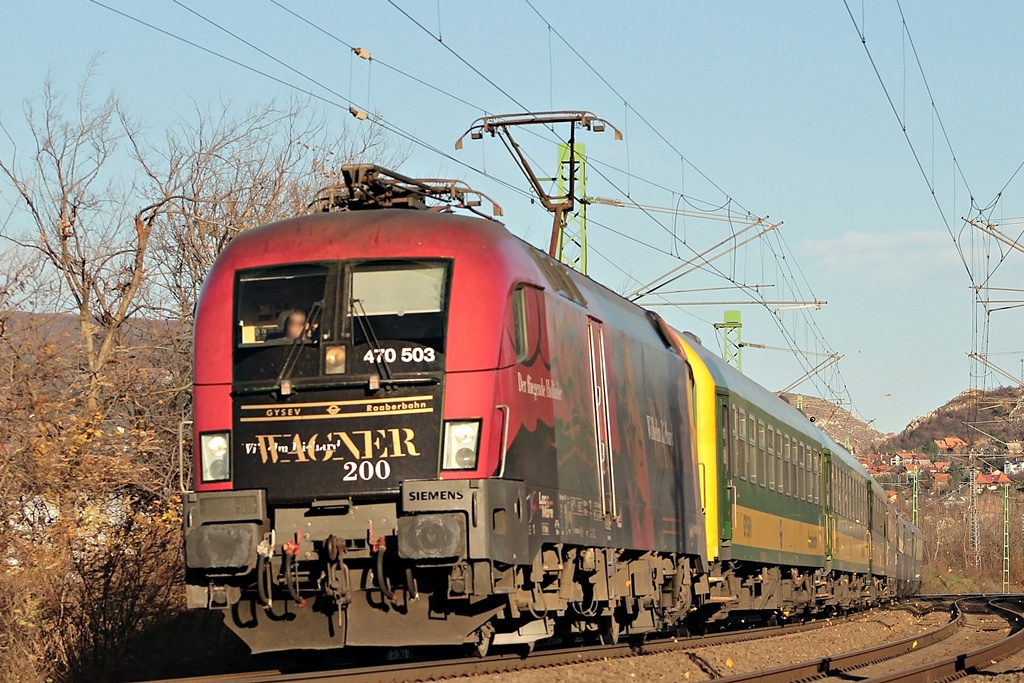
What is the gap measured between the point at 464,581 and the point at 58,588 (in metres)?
6.86

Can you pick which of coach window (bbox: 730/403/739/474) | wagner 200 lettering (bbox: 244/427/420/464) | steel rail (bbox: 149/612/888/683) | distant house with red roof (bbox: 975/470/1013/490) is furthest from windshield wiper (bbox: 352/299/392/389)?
distant house with red roof (bbox: 975/470/1013/490)

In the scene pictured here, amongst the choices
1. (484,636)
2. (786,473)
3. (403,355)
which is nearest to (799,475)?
(786,473)

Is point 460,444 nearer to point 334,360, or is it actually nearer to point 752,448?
point 334,360

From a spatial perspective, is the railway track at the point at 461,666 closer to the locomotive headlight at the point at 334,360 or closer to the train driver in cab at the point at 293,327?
the locomotive headlight at the point at 334,360

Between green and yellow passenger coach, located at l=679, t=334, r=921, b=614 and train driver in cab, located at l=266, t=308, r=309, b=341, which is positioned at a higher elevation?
train driver in cab, located at l=266, t=308, r=309, b=341

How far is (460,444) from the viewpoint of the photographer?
9805 millimetres

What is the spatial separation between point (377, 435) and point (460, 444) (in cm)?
61

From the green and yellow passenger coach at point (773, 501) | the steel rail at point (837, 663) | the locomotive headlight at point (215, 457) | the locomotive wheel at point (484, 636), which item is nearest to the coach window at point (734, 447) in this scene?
the green and yellow passenger coach at point (773, 501)

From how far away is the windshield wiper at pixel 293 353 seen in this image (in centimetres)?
1003

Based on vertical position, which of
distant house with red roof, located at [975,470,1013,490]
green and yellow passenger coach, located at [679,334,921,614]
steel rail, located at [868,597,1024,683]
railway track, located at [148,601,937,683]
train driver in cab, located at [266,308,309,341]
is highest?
distant house with red roof, located at [975,470,1013,490]

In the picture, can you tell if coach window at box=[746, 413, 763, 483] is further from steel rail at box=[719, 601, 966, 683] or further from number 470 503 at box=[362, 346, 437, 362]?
number 470 503 at box=[362, 346, 437, 362]

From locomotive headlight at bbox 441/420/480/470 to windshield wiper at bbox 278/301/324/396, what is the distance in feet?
4.04

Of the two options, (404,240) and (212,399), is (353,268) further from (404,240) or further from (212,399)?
(212,399)

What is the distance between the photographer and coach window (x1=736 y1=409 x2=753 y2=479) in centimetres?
1812
